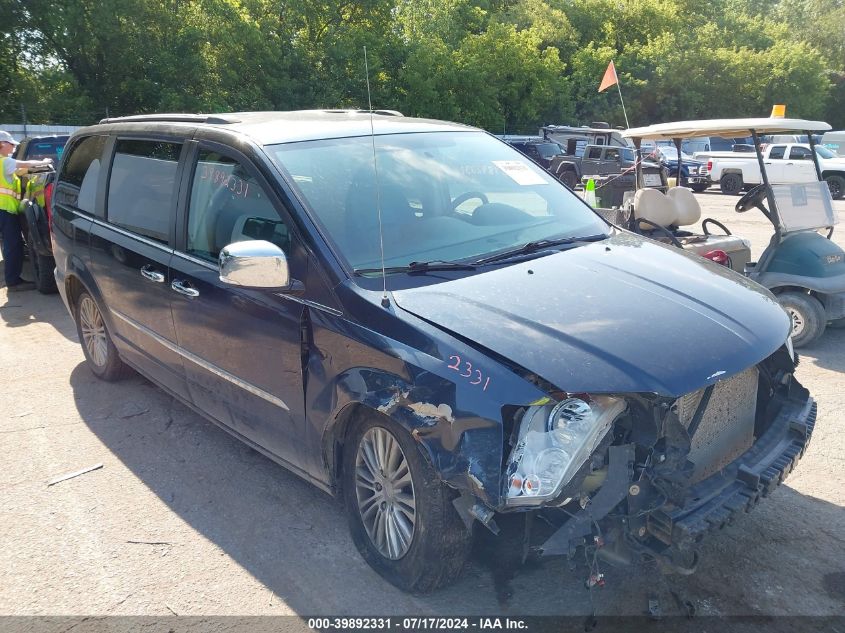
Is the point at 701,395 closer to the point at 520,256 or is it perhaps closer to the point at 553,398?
the point at 553,398

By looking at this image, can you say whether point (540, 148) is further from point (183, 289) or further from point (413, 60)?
point (183, 289)

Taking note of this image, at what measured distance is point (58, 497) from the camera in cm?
402

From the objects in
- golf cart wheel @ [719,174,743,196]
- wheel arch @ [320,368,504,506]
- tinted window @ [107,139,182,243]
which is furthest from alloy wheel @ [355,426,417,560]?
golf cart wheel @ [719,174,743,196]

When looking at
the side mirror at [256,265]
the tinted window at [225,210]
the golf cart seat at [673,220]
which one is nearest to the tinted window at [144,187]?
the tinted window at [225,210]

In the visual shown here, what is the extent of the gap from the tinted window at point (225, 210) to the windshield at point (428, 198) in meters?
0.21

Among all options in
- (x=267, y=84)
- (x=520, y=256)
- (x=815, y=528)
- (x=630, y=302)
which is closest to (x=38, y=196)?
(x=520, y=256)

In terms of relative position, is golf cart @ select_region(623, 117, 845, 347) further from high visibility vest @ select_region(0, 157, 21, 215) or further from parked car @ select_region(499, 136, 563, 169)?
parked car @ select_region(499, 136, 563, 169)

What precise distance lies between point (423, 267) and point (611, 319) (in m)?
0.87

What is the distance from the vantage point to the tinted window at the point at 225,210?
11.5 feet

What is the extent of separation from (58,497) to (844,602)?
3.82 meters

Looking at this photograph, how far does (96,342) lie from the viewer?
5609mm

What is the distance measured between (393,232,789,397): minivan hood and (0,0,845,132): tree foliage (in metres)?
23.4

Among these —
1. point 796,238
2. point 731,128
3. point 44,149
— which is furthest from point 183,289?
point 44,149

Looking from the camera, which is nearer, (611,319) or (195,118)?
(611,319)
